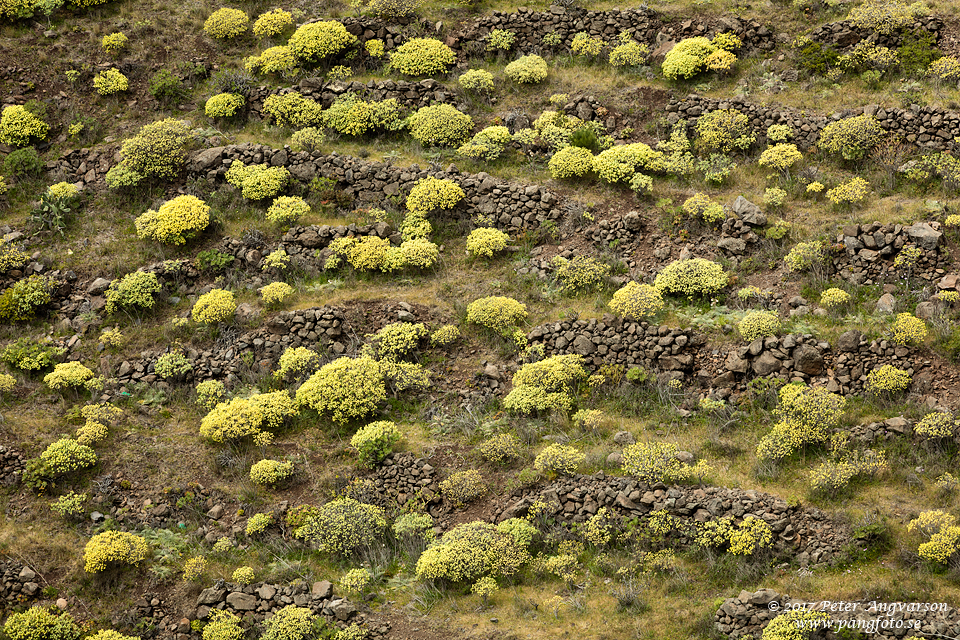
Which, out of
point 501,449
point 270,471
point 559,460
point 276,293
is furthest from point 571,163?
point 270,471

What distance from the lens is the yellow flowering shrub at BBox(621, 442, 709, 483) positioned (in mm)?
18875

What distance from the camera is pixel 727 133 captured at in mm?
26734

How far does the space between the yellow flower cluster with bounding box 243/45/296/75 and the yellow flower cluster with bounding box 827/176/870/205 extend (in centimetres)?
1775

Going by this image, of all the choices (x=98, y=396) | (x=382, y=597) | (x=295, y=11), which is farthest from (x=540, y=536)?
(x=295, y=11)

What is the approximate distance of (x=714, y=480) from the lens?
62.4 ft

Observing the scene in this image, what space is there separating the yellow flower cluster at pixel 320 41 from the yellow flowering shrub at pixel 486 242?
9704mm

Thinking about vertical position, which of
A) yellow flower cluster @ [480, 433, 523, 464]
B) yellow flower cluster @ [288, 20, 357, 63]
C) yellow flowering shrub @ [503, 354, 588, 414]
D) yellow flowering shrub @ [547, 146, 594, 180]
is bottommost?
yellow flower cluster @ [480, 433, 523, 464]

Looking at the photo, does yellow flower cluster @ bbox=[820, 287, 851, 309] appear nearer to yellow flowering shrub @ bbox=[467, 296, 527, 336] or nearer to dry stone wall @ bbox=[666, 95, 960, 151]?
dry stone wall @ bbox=[666, 95, 960, 151]

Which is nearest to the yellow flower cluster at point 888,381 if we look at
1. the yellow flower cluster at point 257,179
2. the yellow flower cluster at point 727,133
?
the yellow flower cluster at point 727,133

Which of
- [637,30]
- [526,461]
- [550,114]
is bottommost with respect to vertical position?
[526,461]

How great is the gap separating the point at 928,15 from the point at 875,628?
20318 millimetres

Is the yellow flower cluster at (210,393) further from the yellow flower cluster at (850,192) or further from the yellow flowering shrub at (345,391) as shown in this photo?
the yellow flower cluster at (850,192)

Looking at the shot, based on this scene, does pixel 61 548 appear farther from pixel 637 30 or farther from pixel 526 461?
pixel 637 30

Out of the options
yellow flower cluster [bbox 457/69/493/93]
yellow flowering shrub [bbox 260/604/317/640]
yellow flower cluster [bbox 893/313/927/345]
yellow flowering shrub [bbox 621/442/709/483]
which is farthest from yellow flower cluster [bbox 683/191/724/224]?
yellow flowering shrub [bbox 260/604/317/640]
